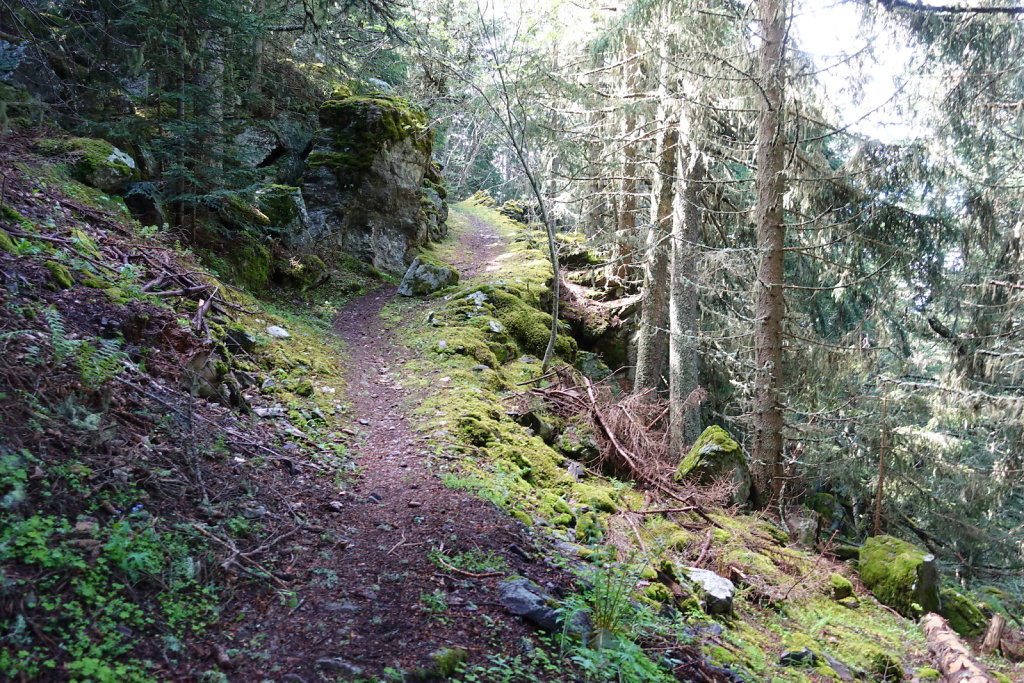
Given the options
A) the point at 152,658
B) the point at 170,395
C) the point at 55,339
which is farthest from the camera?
the point at 170,395

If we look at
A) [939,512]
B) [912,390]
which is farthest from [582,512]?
[939,512]

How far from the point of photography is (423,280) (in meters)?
12.1

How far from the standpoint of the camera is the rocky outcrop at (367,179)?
12734mm

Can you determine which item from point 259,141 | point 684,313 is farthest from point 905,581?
point 259,141

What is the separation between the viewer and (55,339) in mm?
3602

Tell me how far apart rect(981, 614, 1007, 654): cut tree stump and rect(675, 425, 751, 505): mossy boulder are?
3064mm

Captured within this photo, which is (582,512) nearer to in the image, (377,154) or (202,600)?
(202,600)

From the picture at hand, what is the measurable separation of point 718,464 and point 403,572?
5679 mm

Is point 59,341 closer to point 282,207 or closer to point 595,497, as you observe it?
point 595,497

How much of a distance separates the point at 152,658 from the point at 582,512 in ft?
14.2

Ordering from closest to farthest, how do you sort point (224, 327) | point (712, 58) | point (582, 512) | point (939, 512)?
point (582, 512), point (224, 327), point (712, 58), point (939, 512)

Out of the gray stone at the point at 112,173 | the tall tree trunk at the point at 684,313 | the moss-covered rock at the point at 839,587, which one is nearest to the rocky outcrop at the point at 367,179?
the gray stone at the point at 112,173

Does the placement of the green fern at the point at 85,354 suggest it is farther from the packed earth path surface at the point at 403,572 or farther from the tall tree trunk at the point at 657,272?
the tall tree trunk at the point at 657,272

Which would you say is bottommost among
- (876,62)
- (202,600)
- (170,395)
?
(202,600)
